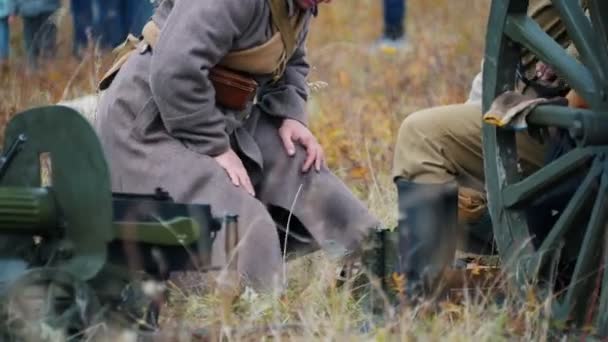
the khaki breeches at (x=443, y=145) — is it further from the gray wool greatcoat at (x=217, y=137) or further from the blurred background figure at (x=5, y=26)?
the blurred background figure at (x=5, y=26)

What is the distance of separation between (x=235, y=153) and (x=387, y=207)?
4.12 feet

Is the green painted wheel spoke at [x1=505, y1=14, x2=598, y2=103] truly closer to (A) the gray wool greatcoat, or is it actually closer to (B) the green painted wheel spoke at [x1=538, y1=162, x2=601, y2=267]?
(B) the green painted wheel spoke at [x1=538, y1=162, x2=601, y2=267]

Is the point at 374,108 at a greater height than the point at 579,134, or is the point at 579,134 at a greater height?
the point at 579,134

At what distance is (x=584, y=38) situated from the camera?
4.62 metres

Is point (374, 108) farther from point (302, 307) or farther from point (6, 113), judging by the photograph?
point (302, 307)

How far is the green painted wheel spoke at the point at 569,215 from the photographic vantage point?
458cm

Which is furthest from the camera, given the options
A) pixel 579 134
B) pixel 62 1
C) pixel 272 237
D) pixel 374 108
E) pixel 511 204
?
pixel 62 1

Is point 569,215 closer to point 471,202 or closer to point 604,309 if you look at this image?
point 604,309

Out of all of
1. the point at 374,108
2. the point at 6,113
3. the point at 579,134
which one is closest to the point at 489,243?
the point at 579,134

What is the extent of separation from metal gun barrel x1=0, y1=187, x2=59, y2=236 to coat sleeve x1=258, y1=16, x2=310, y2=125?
1.39 m

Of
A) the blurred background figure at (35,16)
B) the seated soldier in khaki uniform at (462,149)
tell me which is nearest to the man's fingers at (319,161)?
the seated soldier in khaki uniform at (462,149)

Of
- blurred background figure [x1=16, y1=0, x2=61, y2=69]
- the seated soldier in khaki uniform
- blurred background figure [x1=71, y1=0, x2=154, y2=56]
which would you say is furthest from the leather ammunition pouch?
blurred background figure [x1=71, y1=0, x2=154, y2=56]

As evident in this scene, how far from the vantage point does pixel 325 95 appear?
31.4 ft

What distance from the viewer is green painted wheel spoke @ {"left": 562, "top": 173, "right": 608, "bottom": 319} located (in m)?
4.53
